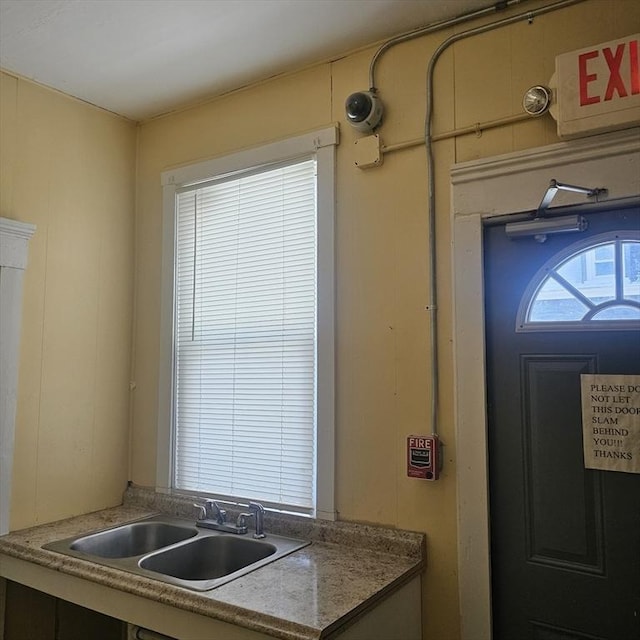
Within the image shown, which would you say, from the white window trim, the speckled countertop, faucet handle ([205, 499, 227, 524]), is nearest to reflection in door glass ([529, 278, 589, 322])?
the white window trim

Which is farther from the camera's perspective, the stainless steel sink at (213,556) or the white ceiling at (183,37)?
the stainless steel sink at (213,556)

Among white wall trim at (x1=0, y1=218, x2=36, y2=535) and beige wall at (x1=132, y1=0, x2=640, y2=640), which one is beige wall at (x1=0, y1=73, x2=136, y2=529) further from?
beige wall at (x1=132, y1=0, x2=640, y2=640)

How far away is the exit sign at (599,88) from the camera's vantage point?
1713mm

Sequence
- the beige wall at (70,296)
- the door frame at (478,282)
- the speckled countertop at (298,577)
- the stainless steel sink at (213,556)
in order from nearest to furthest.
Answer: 1. the speckled countertop at (298,577)
2. the door frame at (478,282)
3. the stainless steel sink at (213,556)
4. the beige wall at (70,296)

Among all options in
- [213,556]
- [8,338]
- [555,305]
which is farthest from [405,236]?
[8,338]

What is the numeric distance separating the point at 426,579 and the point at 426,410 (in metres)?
0.59

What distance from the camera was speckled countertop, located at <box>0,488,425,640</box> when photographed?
1.62 metres

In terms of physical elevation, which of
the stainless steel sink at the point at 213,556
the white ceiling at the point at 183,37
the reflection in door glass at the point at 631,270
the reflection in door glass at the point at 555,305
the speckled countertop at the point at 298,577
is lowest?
the stainless steel sink at the point at 213,556

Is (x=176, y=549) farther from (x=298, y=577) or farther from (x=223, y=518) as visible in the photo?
(x=298, y=577)

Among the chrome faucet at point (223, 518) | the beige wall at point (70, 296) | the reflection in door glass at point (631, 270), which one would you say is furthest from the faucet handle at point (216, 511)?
the reflection in door glass at point (631, 270)

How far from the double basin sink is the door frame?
25.9 inches

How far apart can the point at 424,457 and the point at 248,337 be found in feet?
3.21

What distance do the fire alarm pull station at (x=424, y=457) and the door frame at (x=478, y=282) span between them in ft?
0.25

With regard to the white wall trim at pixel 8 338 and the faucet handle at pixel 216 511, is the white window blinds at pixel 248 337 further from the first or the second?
the white wall trim at pixel 8 338
